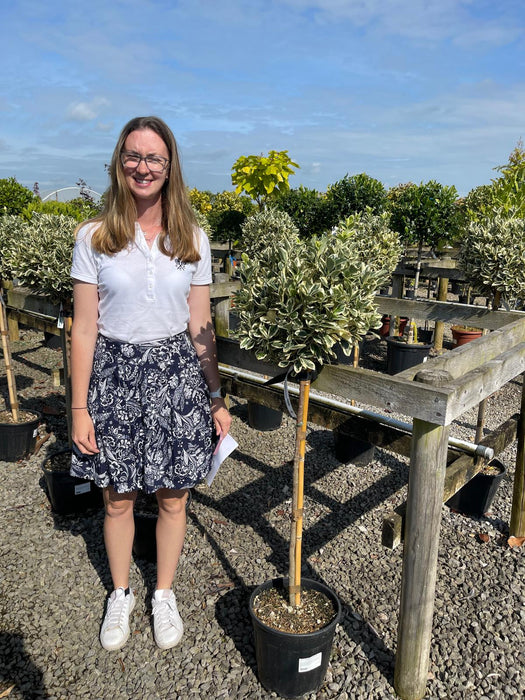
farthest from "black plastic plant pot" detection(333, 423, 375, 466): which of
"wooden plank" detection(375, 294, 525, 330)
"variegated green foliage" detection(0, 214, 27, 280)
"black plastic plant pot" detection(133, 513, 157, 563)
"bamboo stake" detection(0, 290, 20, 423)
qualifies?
"variegated green foliage" detection(0, 214, 27, 280)

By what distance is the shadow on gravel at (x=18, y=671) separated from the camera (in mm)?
2371

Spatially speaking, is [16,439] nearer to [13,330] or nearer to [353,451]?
[353,451]

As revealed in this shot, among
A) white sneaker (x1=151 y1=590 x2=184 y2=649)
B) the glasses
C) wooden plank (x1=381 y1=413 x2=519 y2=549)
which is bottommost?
white sneaker (x1=151 y1=590 x2=184 y2=649)

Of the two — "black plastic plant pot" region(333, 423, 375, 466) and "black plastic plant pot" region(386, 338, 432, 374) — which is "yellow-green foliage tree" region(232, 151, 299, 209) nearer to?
"black plastic plant pot" region(386, 338, 432, 374)

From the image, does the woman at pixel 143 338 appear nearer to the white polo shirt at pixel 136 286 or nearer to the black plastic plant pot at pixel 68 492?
the white polo shirt at pixel 136 286

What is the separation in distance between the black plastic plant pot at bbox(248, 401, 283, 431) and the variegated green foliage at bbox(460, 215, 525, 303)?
8.10 ft

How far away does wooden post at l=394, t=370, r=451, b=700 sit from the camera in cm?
206

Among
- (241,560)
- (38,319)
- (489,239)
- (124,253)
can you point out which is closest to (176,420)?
(124,253)

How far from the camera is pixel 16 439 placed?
4.50 metres

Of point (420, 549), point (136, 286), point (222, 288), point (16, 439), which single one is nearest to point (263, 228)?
point (222, 288)

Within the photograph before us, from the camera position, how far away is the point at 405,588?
2266 millimetres

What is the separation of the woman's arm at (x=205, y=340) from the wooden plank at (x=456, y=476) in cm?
89

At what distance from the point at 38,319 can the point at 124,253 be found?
3492 millimetres

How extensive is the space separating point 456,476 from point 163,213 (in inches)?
77.3
